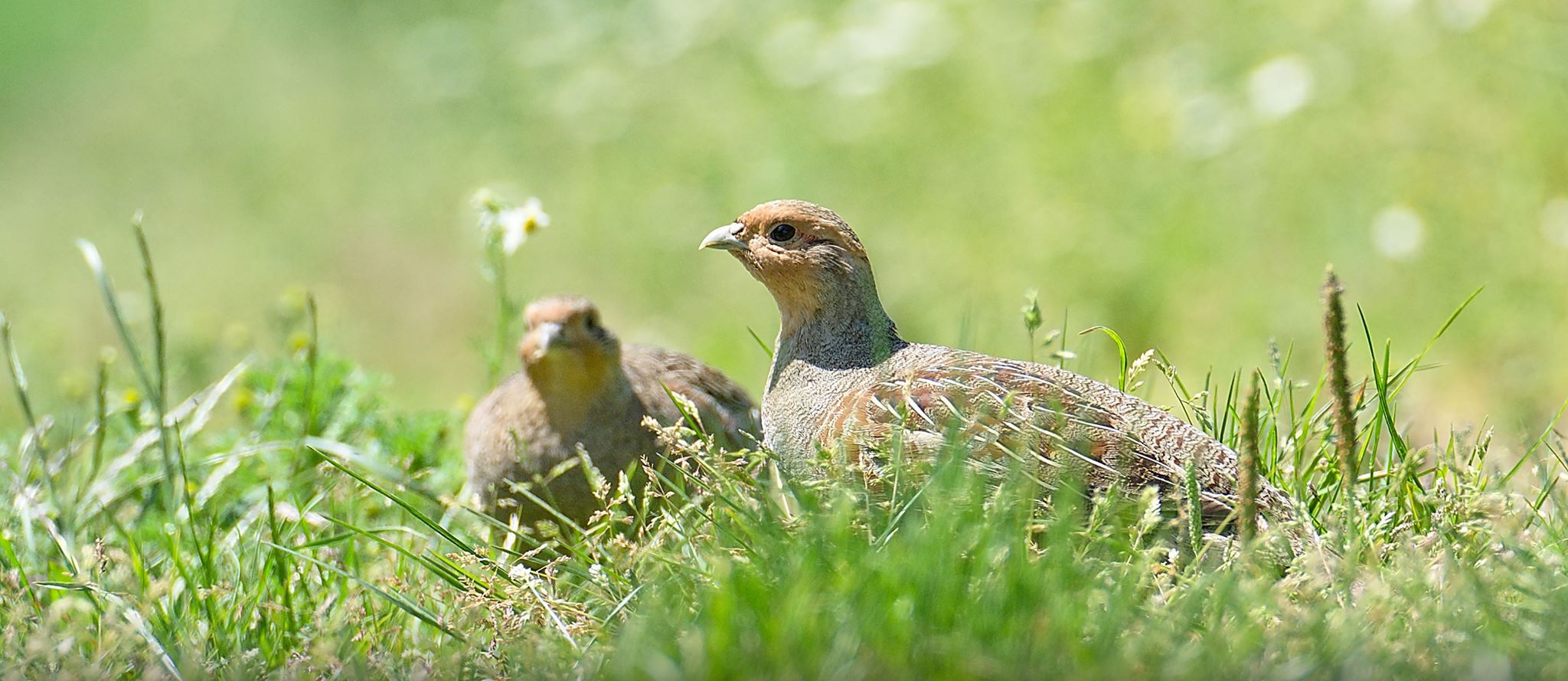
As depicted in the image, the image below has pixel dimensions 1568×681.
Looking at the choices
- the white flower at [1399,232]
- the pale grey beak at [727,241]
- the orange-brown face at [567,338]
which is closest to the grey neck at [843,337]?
the pale grey beak at [727,241]

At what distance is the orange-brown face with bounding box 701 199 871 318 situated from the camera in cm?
453

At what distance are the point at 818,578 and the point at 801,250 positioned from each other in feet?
5.57

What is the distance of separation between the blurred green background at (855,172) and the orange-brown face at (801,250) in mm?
761

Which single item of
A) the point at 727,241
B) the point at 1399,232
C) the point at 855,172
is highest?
the point at 1399,232

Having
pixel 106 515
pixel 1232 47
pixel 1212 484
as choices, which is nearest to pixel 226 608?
pixel 106 515

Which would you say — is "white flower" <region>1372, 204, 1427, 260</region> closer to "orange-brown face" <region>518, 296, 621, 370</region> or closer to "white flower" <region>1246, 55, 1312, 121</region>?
"white flower" <region>1246, 55, 1312, 121</region>

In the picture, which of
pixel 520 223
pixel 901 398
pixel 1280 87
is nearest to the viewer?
pixel 901 398

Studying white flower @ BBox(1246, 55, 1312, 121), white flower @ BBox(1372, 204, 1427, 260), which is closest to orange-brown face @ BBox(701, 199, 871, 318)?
white flower @ BBox(1372, 204, 1427, 260)

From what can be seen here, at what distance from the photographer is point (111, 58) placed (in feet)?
49.8

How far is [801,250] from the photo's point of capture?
4.54 metres

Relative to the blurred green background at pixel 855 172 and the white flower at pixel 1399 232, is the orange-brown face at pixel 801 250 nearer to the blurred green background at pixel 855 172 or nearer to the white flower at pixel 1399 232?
the blurred green background at pixel 855 172

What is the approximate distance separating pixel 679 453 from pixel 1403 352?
4.31m

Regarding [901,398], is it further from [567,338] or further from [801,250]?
[567,338]

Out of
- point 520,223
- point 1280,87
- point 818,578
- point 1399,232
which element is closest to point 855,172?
point 1280,87
